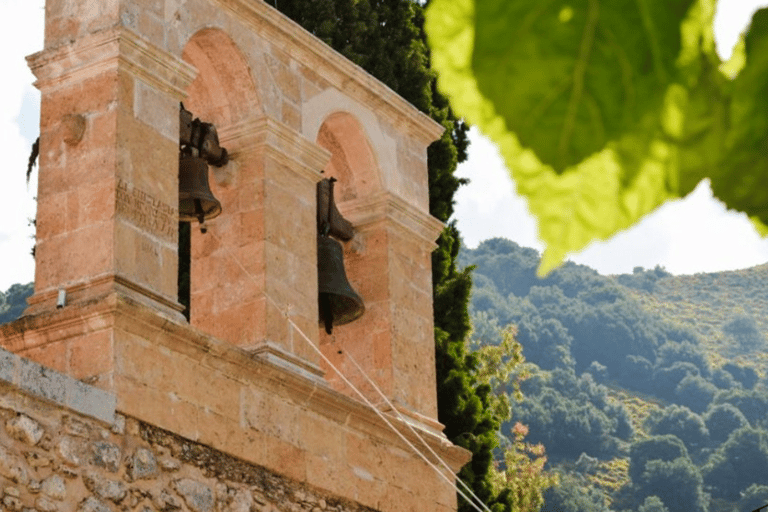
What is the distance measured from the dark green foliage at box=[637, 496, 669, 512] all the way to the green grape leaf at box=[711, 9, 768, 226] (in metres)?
44.4

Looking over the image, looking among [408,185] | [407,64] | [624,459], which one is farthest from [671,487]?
[408,185]

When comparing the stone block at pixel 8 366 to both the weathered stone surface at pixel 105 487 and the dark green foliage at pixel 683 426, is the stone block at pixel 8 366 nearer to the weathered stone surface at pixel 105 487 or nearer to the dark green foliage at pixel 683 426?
the weathered stone surface at pixel 105 487

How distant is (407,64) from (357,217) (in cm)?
389

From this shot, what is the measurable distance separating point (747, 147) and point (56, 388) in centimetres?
561

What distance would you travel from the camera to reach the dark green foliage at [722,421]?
5077cm

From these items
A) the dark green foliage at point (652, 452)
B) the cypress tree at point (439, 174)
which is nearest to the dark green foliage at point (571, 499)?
the dark green foliage at point (652, 452)

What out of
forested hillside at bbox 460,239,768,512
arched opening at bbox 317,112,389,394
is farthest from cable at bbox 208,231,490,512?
forested hillside at bbox 460,239,768,512

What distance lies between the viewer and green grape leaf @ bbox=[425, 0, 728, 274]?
0.53m

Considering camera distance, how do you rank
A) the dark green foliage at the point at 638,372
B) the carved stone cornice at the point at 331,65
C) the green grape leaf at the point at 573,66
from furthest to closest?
the dark green foliage at the point at 638,372, the carved stone cornice at the point at 331,65, the green grape leaf at the point at 573,66

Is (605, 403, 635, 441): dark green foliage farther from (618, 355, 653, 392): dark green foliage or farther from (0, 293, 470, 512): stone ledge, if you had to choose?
(0, 293, 470, 512): stone ledge

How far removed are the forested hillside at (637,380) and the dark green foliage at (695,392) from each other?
6 cm

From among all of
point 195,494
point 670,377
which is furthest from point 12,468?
point 670,377

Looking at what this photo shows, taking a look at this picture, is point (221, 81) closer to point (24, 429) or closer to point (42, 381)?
point (42, 381)

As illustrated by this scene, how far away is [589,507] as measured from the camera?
42688 millimetres
